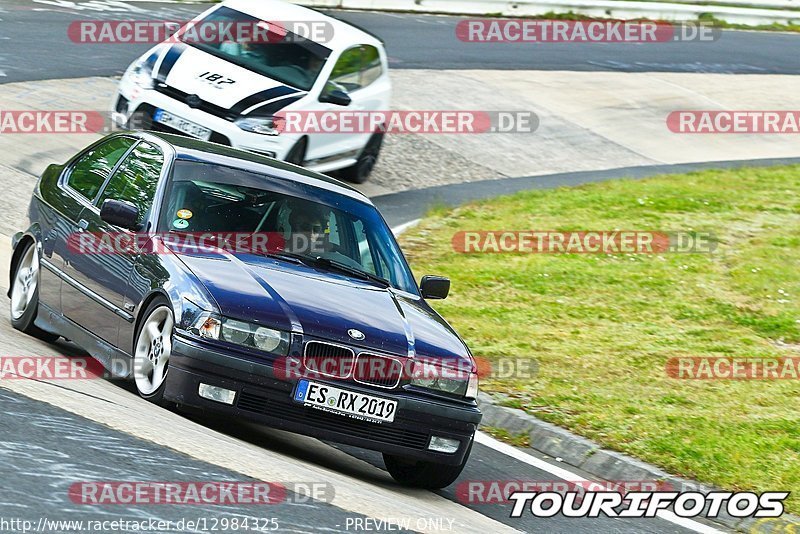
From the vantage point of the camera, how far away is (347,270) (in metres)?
8.08

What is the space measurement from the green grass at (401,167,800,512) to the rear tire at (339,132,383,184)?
4.90 ft

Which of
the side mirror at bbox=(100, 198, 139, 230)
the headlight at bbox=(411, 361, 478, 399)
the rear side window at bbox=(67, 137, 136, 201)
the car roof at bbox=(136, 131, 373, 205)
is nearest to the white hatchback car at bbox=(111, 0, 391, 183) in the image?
the rear side window at bbox=(67, 137, 136, 201)

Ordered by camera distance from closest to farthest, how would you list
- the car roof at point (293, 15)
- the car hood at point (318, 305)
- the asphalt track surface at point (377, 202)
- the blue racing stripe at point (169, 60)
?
the asphalt track surface at point (377, 202) → the car hood at point (318, 305) → the blue racing stripe at point (169, 60) → the car roof at point (293, 15)

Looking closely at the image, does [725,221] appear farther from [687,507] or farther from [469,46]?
[469,46]

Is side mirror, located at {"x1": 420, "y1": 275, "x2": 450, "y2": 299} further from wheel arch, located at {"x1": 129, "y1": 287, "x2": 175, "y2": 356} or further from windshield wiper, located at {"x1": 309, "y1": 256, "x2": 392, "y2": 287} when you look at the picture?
wheel arch, located at {"x1": 129, "y1": 287, "x2": 175, "y2": 356}

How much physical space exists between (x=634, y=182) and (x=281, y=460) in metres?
12.5

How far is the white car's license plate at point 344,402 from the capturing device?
691 cm

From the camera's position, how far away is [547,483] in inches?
320

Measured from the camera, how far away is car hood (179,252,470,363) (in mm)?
6980

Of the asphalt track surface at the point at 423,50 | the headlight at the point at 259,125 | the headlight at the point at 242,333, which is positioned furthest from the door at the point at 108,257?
the asphalt track surface at the point at 423,50

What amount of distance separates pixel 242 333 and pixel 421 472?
1.40 m

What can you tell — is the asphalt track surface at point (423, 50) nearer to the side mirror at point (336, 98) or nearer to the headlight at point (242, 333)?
the side mirror at point (336, 98)

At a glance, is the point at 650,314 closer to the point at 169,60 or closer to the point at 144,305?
the point at 169,60

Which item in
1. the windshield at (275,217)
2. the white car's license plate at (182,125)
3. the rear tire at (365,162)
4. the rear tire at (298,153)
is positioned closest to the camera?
the windshield at (275,217)
